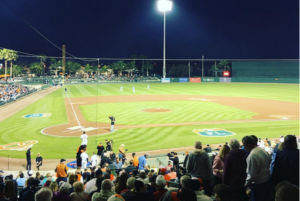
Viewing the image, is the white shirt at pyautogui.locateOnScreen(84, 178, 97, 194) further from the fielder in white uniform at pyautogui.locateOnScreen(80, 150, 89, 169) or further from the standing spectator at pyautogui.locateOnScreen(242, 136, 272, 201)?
the fielder in white uniform at pyautogui.locateOnScreen(80, 150, 89, 169)

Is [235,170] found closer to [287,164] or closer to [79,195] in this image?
[287,164]

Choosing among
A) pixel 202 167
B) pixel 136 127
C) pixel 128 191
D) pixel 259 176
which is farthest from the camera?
pixel 136 127

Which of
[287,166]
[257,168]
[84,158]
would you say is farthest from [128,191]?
[84,158]

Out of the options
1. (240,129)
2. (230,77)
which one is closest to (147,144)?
(240,129)

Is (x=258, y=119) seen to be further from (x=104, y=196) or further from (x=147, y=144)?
(x=104, y=196)

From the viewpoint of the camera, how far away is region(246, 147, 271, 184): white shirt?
4.60 m

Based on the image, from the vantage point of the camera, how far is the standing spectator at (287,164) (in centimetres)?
449

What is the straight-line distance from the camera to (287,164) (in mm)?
4516

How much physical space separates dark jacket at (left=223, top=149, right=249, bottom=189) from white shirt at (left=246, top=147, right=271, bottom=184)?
0.36 metres

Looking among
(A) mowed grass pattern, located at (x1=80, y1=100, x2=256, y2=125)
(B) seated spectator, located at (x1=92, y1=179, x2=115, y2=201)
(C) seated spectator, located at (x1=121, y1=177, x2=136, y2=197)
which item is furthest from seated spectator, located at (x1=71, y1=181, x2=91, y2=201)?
(A) mowed grass pattern, located at (x1=80, y1=100, x2=256, y2=125)

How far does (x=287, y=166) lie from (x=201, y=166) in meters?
1.80

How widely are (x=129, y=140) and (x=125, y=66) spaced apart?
112 m

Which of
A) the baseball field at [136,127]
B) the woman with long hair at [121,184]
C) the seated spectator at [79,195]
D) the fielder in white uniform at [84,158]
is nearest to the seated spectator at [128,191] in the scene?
the woman with long hair at [121,184]

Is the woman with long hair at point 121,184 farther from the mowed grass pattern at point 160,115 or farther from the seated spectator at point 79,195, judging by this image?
the mowed grass pattern at point 160,115
